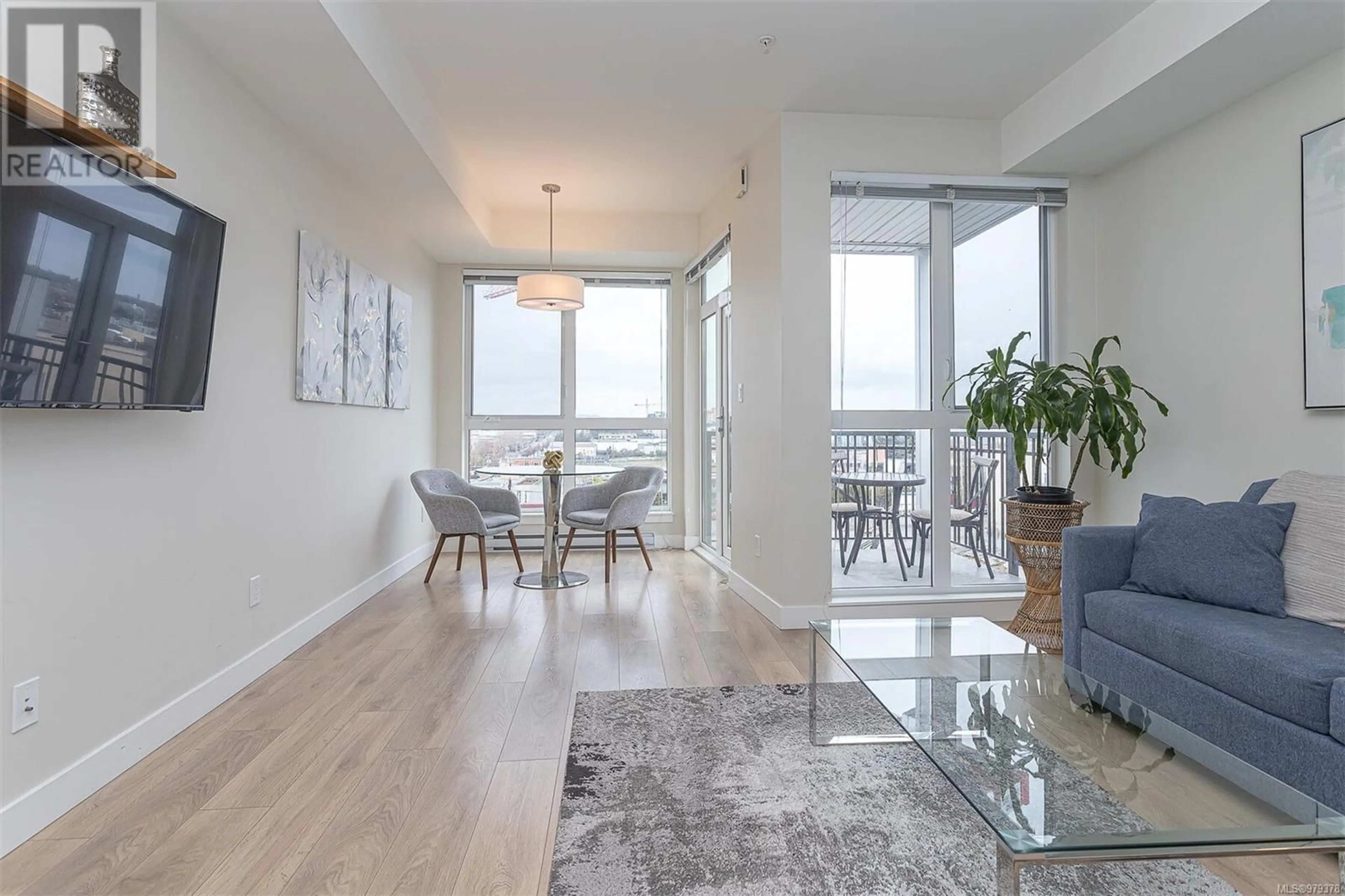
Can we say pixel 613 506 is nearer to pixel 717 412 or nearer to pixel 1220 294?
pixel 717 412

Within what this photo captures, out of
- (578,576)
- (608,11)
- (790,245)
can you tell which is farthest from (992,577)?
(608,11)

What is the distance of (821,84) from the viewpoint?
3.41 meters

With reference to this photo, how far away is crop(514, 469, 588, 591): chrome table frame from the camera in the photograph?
461 cm

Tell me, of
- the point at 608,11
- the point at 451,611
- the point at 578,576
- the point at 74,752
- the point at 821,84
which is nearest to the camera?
the point at 74,752

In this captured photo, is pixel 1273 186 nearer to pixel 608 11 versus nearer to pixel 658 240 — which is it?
pixel 608 11

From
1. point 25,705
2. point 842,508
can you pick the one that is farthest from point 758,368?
point 25,705

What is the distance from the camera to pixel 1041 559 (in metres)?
3.38

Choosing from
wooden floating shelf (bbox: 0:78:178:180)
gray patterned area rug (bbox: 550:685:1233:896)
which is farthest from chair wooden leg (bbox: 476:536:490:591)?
wooden floating shelf (bbox: 0:78:178:180)

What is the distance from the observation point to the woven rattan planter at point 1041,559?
3.33 meters

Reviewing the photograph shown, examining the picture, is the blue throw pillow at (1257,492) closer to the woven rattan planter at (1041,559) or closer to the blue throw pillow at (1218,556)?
the blue throw pillow at (1218,556)

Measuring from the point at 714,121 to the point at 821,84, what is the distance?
0.67 m

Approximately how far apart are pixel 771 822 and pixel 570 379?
15.9ft

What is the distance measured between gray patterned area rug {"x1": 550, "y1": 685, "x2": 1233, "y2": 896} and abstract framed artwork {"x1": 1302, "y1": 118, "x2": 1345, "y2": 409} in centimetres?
205

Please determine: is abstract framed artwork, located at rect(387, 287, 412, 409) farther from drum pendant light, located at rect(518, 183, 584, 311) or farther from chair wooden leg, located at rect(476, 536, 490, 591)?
chair wooden leg, located at rect(476, 536, 490, 591)
